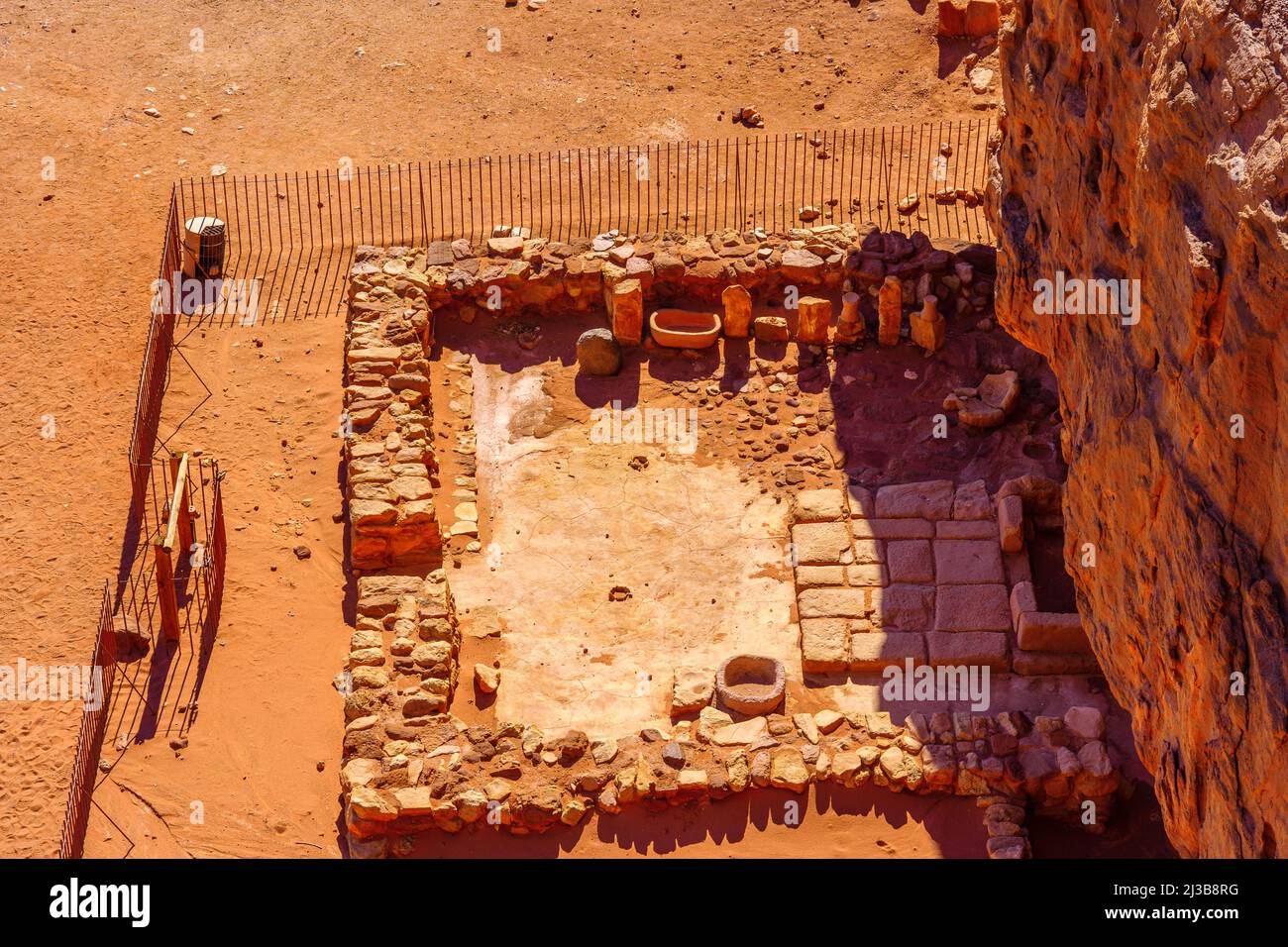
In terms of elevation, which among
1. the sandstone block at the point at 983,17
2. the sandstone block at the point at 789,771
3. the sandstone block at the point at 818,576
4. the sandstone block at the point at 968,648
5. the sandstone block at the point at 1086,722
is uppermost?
the sandstone block at the point at 983,17

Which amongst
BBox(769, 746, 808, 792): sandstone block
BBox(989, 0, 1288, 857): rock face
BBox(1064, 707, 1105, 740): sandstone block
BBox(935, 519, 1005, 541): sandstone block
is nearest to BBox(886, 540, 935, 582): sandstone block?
BBox(935, 519, 1005, 541): sandstone block

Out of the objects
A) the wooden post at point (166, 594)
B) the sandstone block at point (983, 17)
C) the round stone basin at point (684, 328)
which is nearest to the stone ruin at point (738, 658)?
the round stone basin at point (684, 328)

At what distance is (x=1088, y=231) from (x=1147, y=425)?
237cm

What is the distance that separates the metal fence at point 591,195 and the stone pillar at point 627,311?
86.2 inches

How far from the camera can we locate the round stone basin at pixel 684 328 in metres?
20.9

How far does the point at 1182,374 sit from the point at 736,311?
980cm

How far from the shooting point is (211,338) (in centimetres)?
2131

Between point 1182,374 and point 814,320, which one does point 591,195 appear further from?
point 1182,374

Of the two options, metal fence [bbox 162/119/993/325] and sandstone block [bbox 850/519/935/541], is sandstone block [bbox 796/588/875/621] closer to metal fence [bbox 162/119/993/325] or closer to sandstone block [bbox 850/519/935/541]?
sandstone block [bbox 850/519/935/541]

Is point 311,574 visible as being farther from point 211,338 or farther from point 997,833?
point 997,833

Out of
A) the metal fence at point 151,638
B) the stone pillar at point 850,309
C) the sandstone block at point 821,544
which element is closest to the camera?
the metal fence at point 151,638

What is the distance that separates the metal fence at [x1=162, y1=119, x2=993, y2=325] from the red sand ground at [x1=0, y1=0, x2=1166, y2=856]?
61 cm

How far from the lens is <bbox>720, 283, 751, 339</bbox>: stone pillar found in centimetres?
2086

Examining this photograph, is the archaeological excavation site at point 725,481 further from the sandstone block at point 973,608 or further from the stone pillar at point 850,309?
the stone pillar at point 850,309
